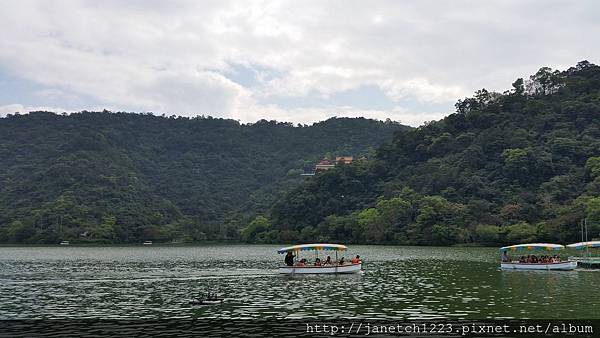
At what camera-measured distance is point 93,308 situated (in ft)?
130

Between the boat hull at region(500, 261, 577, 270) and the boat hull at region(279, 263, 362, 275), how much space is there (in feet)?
55.2

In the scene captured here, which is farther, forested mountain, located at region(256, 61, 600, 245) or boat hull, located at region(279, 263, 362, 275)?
forested mountain, located at region(256, 61, 600, 245)

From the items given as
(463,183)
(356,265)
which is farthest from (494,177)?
(356,265)

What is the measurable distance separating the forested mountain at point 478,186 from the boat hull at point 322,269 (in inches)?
2541

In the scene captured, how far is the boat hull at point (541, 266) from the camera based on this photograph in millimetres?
66125

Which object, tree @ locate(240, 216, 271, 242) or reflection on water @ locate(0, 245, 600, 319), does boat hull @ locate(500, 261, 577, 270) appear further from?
tree @ locate(240, 216, 271, 242)

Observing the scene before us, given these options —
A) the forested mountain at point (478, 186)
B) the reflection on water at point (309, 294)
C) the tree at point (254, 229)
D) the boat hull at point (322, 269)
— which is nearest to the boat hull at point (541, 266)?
the reflection on water at point (309, 294)

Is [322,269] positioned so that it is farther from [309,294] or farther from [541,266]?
[541,266]

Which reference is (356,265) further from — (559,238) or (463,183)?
(463,183)

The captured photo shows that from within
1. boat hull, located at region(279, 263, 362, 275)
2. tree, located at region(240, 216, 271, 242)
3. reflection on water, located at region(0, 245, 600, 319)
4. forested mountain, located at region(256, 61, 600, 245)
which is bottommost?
reflection on water, located at region(0, 245, 600, 319)

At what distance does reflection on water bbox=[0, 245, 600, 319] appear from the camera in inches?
1449

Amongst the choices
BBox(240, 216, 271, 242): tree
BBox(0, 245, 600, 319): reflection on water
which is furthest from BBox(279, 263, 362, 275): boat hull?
BBox(240, 216, 271, 242): tree

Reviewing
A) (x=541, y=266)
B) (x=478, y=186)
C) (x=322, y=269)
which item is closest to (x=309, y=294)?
(x=322, y=269)

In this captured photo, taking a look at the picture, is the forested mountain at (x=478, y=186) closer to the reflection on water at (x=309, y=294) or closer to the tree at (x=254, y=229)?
the tree at (x=254, y=229)
